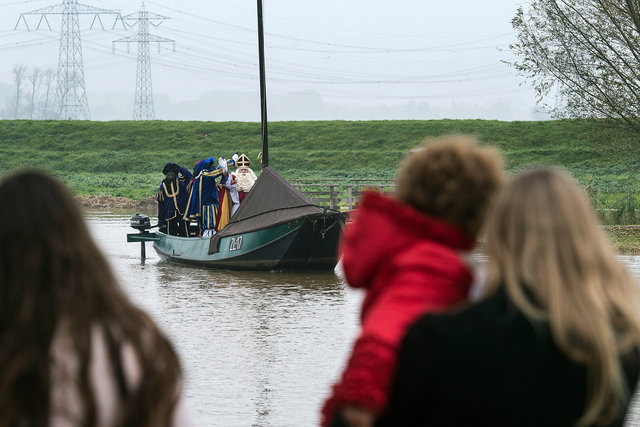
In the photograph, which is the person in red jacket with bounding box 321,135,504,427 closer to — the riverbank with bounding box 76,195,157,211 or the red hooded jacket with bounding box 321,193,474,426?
the red hooded jacket with bounding box 321,193,474,426

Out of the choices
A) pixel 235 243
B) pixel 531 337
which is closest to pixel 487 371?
pixel 531 337

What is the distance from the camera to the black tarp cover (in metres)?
20.3

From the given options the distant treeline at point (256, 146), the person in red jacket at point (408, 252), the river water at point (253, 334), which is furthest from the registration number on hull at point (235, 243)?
the distant treeline at point (256, 146)

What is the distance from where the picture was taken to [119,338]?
2.47m

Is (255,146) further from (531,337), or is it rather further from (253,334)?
(531,337)

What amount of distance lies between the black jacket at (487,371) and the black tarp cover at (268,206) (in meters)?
17.5

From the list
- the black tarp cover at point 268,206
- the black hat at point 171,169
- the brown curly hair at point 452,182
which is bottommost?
the black tarp cover at point 268,206

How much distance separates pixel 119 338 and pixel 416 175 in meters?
0.92

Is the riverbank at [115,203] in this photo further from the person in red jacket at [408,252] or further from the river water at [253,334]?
the person in red jacket at [408,252]

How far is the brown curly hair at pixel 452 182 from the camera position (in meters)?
2.88

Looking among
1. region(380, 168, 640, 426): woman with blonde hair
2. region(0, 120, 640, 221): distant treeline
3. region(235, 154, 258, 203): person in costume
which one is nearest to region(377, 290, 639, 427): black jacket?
region(380, 168, 640, 426): woman with blonde hair

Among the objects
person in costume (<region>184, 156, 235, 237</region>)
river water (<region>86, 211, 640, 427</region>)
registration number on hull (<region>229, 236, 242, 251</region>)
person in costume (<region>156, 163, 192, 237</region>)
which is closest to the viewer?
river water (<region>86, 211, 640, 427</region>)

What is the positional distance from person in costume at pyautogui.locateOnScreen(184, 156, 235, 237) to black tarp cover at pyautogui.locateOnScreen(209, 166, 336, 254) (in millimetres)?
1246

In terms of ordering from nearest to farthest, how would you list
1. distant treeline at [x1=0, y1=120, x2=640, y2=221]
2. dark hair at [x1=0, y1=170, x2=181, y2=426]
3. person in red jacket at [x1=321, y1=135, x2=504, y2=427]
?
dark hair at [x1=0, y1=170, x2=181, y2=426] < person in red jacket at [x1=321, y1=135, x2=504, y2=427] < distant treeline at [x1=0, y1=120, x2=640, y2=221]
